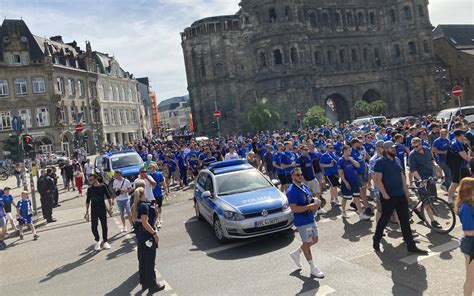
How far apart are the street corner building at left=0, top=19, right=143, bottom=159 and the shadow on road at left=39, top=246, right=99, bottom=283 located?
32.7 metres

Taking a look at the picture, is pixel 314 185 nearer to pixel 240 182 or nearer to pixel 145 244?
pixel 240 182

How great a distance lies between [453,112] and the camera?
83.4 ft

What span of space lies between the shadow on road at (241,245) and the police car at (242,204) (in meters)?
0.28

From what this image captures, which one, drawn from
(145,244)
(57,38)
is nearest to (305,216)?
(145,244)

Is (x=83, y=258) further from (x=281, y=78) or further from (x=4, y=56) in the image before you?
(x=4, y=56)

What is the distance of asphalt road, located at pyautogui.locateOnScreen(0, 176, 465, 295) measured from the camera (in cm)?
660

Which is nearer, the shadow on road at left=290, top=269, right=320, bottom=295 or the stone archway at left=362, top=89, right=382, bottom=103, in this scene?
the shadow on road at left=290, top=269, right=320, bottom=295

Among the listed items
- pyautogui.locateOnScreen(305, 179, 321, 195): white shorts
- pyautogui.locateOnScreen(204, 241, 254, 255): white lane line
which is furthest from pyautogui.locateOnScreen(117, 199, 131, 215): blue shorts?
pyautogui.locateOnScreen(305, 179, 321, 195): white shorts

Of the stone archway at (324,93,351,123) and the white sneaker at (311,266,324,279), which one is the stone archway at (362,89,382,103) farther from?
the white sneaker at (311,266,324,279)

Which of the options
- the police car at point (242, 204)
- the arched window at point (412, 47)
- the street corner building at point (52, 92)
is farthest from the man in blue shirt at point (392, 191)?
the arched window at point (412, 47)

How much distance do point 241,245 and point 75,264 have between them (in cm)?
385

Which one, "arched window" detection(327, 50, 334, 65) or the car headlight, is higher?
"arched window" detection(327, 50, 334, 65)

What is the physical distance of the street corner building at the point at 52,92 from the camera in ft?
156

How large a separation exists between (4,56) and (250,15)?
28.4 meters
